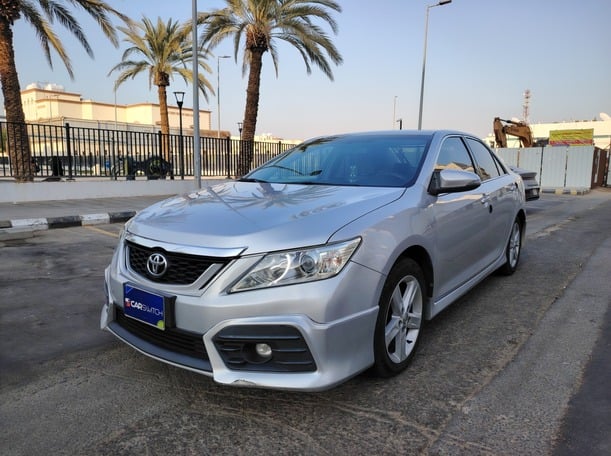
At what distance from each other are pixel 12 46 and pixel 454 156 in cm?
1316

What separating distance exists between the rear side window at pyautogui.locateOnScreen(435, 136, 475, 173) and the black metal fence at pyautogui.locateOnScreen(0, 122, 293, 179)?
445 inches

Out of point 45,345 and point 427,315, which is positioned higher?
point 427,315

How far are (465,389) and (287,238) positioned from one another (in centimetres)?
141

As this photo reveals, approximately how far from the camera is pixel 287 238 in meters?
2.32

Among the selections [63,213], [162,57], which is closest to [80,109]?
[162,57]

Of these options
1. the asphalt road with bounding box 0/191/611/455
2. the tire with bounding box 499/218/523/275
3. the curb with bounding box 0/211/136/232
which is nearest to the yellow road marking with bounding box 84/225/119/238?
the curb with bounding box 0/211/136/232

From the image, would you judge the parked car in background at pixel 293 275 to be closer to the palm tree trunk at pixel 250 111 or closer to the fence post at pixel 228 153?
the fence post at pixel 228 153

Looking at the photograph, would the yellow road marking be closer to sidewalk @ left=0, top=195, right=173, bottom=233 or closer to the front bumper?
sidewalk @ left=0, top=195, right=173, bottom=233

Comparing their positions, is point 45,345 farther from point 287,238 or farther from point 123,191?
point 123,191

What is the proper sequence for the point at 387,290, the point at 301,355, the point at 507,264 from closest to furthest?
the point at 301,355 < the point at 387,290 < the point at 507,264

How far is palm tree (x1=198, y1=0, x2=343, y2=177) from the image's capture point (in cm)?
1647

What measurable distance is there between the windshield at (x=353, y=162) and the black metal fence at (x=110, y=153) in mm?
10476

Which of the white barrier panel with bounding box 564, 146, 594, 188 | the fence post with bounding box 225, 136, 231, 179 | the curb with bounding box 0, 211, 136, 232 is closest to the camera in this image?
the curb with bounding box 0, 211, 136, 232

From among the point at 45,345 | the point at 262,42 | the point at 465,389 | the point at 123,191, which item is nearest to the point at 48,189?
the point at 123,191
